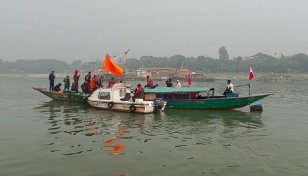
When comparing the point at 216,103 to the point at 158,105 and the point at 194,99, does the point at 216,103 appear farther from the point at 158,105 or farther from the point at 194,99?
the point at 158,105

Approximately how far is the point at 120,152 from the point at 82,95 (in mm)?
15499

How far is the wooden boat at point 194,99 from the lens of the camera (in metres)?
22.9

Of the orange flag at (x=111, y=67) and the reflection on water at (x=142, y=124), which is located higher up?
the orange flag at (x=111, y=67)

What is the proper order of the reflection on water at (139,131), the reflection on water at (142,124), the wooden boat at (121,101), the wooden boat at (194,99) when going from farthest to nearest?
the wooden boat at (194,99) → the wooden boat at (121,101) → the reflection on water at (142,124) → the reflection on water at (139,131)

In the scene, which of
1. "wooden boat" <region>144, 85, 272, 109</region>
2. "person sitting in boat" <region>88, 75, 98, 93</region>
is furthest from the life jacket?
"wooden boat" <region>144, 85, 272, 109</region>

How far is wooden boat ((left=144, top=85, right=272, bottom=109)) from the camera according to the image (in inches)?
902

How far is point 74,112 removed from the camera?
71.7 ft

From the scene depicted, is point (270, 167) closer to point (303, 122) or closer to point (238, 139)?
point (238, 139)

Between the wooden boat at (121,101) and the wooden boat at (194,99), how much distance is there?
1.86 metres

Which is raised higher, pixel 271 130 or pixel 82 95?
pixel 82 95

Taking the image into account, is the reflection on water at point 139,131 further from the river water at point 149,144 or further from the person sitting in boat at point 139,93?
the person sitting in boat at point 139,93

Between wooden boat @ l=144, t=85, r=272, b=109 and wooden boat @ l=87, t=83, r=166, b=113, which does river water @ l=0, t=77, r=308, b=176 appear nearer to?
wooden boat @ l=87, t=83, r=166, b=113

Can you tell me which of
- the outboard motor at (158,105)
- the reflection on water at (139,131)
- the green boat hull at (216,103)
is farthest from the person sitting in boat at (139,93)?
the green boat hull at (216,103)

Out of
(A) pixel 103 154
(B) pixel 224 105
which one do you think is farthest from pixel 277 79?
(A) pixel 103 154
